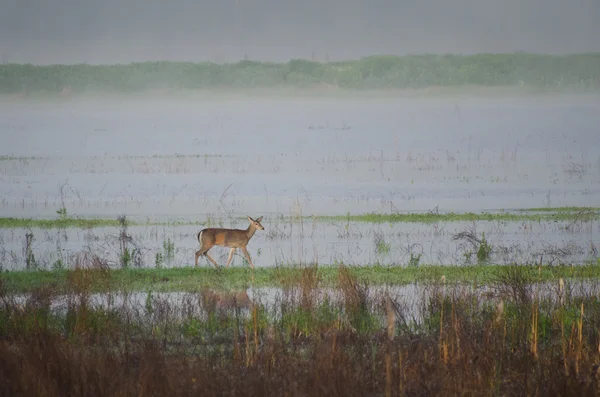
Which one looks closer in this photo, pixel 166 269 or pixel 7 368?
pixel 7 368

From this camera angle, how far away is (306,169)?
2858 centimetres

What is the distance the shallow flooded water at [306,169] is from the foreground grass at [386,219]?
0.62 m

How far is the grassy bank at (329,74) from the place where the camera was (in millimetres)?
35062

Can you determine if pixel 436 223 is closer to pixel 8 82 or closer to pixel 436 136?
pixel 436 136

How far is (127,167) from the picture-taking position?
28969mm

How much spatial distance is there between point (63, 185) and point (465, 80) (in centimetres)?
1655

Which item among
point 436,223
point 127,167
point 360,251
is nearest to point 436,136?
point 127,167

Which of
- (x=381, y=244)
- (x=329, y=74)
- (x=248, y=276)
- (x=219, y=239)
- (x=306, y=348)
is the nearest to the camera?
(x=306, y=348)

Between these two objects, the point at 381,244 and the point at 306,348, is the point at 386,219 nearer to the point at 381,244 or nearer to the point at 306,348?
the point at 381,244

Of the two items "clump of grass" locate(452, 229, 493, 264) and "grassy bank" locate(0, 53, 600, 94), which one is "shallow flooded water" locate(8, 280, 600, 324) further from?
"grassy bank" locate(0, 53, 600, 94)

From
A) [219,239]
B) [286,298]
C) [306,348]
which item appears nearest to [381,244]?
[219,239]

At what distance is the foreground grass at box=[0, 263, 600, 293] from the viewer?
10508mm

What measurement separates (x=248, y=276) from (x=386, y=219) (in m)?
6.82

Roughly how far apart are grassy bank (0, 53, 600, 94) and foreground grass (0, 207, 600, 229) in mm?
16899
